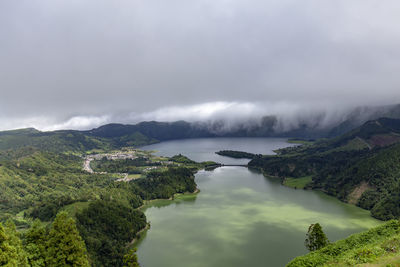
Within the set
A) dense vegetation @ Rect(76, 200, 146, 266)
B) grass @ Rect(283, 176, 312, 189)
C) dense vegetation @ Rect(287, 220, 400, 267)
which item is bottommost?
grass @ Rect(283, 176, 312, 189)

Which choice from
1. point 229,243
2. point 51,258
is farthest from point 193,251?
point 51,258

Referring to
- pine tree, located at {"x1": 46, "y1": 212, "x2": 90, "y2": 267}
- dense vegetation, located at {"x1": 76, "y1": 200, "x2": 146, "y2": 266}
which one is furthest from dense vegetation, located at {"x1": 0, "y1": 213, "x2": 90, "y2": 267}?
dense vegetation, located at {"x1": 76, "y1": 200, "x2": 146, "y2": 266}

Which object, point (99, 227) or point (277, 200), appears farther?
point (277, 200)

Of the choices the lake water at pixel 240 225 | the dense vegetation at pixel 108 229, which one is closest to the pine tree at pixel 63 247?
the dense vegetation at pixel 108 229

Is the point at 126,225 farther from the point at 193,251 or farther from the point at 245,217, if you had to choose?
the point at 245,217

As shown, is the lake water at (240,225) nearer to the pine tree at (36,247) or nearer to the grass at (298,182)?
the grass at (298,182)

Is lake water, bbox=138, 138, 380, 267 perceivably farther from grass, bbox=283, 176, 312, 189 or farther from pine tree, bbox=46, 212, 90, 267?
pine tree, bbox=46, 212, 90, 267

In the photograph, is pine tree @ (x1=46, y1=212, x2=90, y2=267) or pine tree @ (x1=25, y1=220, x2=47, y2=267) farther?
pine tree @ (x1=46, y1=212, x2=90, y2=267)

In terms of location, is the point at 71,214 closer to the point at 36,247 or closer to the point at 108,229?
the point at 108,229
